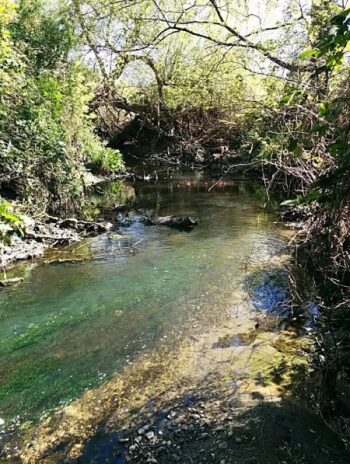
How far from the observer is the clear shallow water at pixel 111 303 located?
394cm

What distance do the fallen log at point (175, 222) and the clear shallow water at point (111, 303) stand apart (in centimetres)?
28

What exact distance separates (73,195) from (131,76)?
14416 mm

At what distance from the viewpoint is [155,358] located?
13.7 feet

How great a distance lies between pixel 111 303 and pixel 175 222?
455 cm

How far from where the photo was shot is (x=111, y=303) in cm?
553

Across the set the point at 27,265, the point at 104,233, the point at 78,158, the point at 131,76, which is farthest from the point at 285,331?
the point at 131,76

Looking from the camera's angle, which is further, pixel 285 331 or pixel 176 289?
pixel 176 289

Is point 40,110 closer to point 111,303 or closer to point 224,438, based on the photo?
point 111,303

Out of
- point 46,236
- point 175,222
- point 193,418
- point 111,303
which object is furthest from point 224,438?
point 175,222

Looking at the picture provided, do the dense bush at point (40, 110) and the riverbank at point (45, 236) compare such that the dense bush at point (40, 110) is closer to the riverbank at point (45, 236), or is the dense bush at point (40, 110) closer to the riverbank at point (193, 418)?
the riverbank at point (45, 236)

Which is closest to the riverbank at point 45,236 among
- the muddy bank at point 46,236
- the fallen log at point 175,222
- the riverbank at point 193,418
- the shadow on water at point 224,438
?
the muddy bank at point 46,236

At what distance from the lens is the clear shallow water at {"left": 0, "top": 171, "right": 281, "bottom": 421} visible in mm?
3936

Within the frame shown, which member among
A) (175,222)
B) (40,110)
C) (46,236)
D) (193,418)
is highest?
(40,110)

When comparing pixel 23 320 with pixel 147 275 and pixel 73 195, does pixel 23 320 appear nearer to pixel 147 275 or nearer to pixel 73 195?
pixel 147 275
